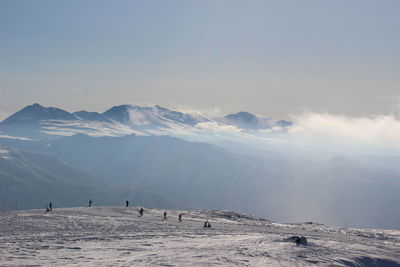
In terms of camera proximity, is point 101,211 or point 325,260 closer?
point 325,260

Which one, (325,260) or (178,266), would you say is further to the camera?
Answer: (325,260)

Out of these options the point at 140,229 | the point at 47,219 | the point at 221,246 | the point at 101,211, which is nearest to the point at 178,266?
the point at 221,246

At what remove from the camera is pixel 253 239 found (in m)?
37.6

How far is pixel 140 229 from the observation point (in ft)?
135

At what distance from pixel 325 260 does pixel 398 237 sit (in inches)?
1278

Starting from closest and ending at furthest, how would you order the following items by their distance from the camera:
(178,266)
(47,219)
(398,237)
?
(178,266) → (47,219) → (398,237)

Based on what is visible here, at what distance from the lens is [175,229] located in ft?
141

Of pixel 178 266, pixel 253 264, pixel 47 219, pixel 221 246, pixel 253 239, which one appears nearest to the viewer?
pixel 178 266

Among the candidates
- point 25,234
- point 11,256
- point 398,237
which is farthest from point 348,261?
point 398,237

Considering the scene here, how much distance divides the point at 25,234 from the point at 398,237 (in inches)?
1941

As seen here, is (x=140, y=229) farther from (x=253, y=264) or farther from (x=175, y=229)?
(x=253, y=264)

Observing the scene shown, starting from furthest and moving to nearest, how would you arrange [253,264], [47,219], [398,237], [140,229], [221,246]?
[398,237] < [47,219] < [140,229] < [221,246] < [253,264]

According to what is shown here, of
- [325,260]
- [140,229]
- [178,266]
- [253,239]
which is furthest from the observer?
[140,229]

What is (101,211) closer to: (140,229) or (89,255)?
(140,229)
